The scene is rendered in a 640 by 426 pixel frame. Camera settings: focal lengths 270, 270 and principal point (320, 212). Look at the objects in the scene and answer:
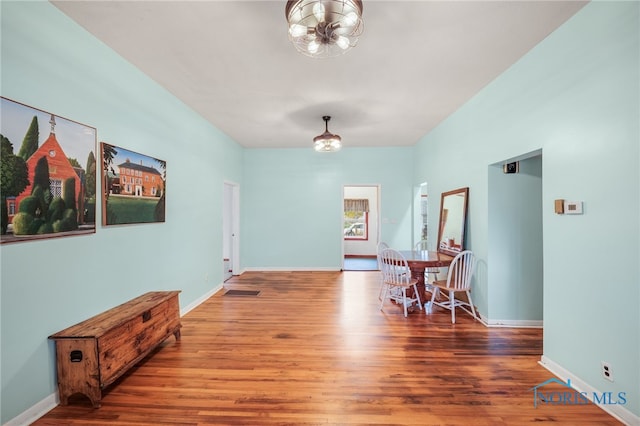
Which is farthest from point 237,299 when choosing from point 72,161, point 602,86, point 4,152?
point 602,86

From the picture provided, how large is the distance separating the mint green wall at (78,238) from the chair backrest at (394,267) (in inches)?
112

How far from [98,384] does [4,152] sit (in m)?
1.66

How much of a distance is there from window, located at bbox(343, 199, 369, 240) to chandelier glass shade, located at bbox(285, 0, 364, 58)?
23.9 ft

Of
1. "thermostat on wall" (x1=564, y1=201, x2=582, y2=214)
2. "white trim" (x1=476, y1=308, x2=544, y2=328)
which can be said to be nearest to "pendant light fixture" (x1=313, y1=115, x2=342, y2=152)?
"thermostat on wall" (x1=564, y1=201, x2=582, y2=214)

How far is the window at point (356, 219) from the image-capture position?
29.8ft

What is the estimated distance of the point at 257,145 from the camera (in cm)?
623

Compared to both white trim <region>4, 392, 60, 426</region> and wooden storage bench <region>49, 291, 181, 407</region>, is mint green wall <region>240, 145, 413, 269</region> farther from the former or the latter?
white trim <region>4, 392, 60, 426</region>

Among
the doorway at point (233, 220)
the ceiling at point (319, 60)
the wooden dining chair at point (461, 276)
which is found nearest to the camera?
the ceiling at point (319, 60)

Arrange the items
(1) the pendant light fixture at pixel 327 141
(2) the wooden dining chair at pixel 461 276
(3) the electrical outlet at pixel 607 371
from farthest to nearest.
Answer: (1) the pendant light fixture at pixel 327 141, (2) the wooden dining chair at pixel 461 276, (3) the electrical outlet at pixel 607 371

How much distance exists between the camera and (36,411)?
1.84 metres

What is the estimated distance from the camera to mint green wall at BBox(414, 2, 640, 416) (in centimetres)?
175

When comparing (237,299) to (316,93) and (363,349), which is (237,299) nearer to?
(363,349)

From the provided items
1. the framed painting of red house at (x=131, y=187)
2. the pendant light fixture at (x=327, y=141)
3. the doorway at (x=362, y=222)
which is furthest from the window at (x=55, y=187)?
the doorway at (x=362, y=222)

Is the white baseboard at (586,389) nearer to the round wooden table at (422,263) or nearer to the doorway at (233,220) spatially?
the round wooden table at (422,263)
